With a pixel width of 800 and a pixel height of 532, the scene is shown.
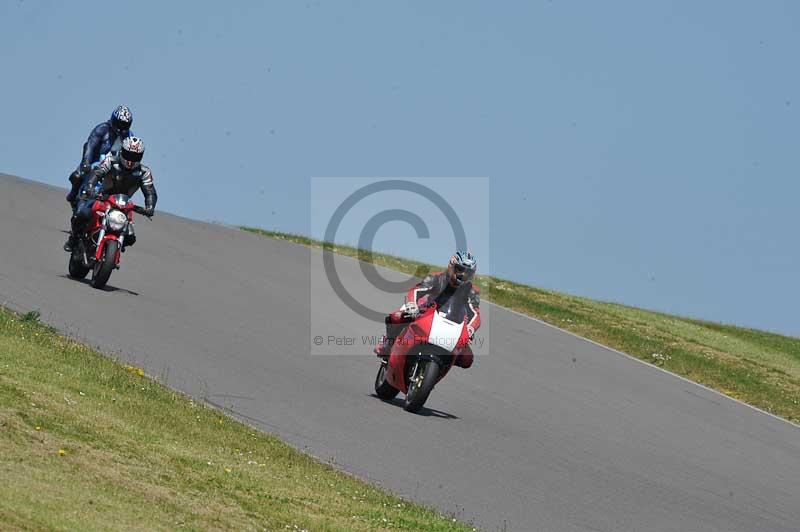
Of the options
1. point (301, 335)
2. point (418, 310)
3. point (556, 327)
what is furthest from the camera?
point (556, 327)

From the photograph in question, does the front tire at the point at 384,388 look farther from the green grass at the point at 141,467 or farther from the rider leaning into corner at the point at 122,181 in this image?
the rider leaning into corner at the point at 122,181

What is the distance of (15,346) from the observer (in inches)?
485

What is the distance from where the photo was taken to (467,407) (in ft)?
55.1

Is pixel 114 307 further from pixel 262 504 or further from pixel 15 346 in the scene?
pixel 262 504

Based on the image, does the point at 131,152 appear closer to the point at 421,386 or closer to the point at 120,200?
the point at 120,200

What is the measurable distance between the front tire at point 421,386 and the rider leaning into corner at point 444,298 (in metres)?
0.38

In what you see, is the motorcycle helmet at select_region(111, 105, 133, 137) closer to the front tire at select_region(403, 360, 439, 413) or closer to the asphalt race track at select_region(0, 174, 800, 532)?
the asphalt race track at select_region(0, 174, 800, 532)

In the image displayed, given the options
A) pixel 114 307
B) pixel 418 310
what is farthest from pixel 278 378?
pixel 114 307

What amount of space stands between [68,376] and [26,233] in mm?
12731

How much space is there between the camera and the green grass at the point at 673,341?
2433cm

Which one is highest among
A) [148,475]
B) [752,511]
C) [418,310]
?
[418,310]

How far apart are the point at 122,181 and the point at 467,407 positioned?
642 centimetres

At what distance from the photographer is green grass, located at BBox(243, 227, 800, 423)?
2433 cm

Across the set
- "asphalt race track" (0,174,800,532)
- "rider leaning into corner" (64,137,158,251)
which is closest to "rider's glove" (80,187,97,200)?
"rider leaning into corner" (64,137,158,251)
